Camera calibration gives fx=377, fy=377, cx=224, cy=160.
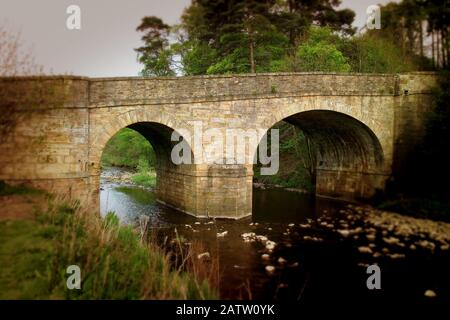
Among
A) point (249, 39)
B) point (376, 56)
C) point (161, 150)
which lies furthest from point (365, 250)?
point (249, 39)

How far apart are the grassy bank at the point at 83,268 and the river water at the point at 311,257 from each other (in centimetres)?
125

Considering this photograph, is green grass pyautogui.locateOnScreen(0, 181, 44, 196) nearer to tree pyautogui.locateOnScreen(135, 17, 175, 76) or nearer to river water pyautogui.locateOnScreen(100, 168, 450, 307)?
river water pyautogui.locateOnScreen(100, 168, 450, 307)

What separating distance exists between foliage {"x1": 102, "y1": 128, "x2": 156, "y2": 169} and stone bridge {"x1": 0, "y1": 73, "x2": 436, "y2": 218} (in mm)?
13433

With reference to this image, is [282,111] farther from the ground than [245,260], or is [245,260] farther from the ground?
[282,111]

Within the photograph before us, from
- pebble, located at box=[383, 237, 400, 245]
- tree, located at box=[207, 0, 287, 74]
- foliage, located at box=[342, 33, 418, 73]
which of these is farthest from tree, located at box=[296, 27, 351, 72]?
pebble, located at box=[383, 237, 400, 245]

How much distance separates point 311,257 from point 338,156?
34.9 feet

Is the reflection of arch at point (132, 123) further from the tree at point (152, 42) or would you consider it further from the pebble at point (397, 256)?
the tree at point (152, 42)

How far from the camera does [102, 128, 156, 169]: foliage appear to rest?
30.8 metres

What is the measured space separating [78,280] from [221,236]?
20.5 feet

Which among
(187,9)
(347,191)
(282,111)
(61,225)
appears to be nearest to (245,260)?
(61,225)

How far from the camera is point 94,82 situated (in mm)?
12133

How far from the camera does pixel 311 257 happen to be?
9141 mm

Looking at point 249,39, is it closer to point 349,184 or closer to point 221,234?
point 349,184

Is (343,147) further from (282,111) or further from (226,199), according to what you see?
(226,199)
